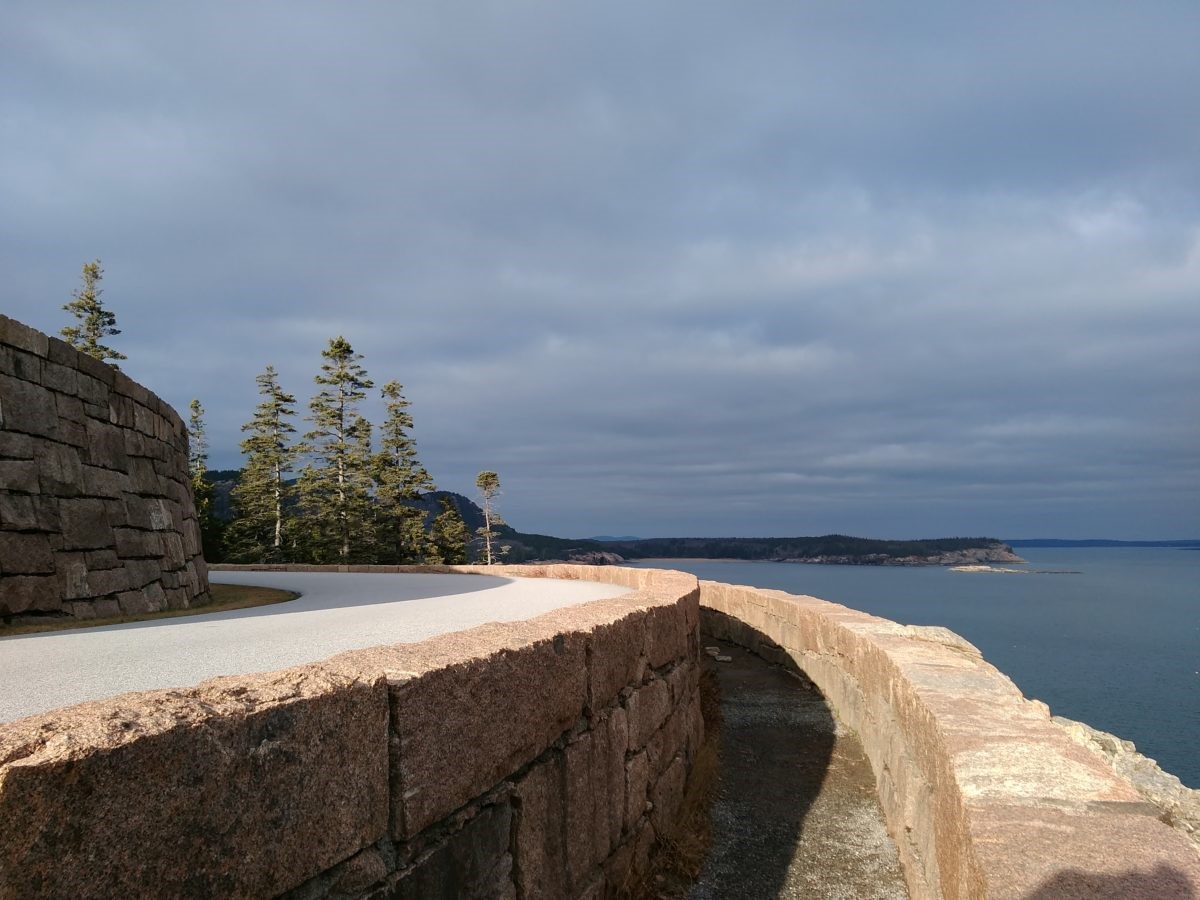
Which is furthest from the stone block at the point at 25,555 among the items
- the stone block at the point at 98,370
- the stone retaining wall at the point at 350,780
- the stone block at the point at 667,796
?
the stone block at the point at 667,796

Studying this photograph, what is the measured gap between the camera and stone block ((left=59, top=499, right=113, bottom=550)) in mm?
7586

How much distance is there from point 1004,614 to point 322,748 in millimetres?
90884

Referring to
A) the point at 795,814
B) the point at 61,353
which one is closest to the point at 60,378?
the point at 61,353

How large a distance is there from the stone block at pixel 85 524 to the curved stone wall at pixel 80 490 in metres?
0.01

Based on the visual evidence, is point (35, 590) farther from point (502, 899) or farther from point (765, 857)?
point (765, 857)

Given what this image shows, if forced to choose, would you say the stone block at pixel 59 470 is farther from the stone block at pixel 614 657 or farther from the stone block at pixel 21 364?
the stone block at pixel 614 657

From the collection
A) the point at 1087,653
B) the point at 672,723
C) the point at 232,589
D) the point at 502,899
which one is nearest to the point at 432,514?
the point at 232,589

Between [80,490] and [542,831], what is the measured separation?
6974 mm

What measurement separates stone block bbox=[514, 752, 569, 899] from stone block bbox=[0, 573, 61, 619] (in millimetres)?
6003

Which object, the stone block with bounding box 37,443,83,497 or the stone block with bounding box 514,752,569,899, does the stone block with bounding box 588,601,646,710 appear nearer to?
the stone block with bounding box 514,752,569,899

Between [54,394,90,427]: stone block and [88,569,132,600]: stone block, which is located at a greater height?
[54,394,90,427]: stone block

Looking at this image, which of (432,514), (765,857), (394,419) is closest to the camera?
(765,857)

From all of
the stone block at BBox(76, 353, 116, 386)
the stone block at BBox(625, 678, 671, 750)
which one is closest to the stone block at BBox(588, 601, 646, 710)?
the stone block at BBox(625, 678, 671, 750)

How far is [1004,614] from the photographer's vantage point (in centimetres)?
8000
